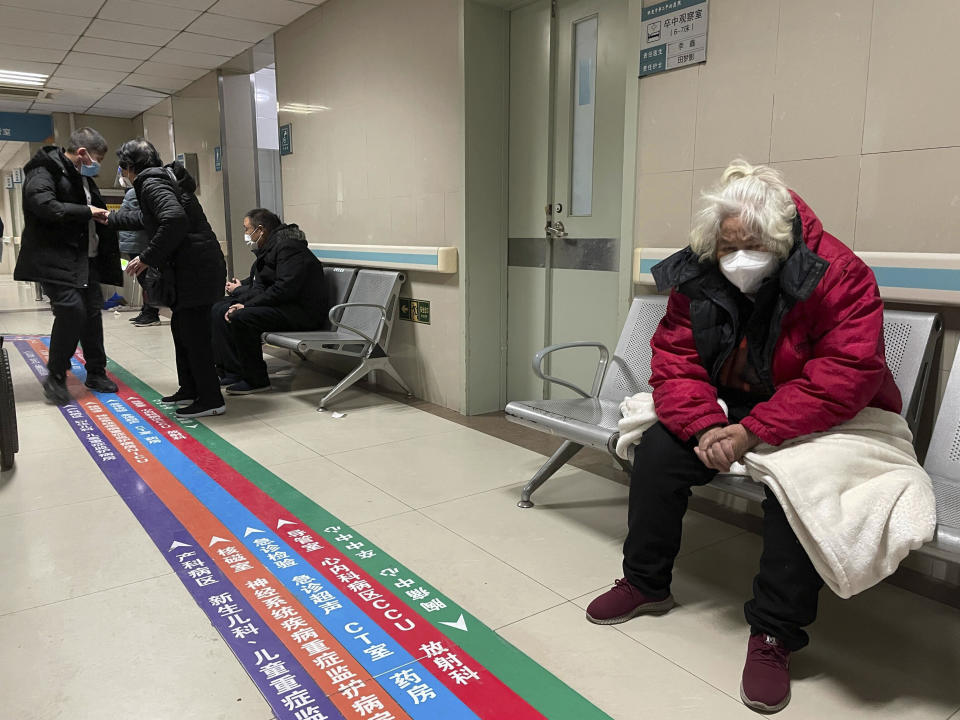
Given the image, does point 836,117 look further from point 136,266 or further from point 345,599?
point 136,266

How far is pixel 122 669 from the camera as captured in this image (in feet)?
6.05

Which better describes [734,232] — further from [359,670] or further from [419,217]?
[419,217]

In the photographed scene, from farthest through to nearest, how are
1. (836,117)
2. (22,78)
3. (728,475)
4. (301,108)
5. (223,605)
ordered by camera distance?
1. (22,78)
2. (301,108)
3. (836,117)
4. (223,605)
5. (728,475)

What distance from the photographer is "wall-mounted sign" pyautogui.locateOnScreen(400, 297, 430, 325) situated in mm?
4664

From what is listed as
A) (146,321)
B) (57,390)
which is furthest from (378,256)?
(146,321)

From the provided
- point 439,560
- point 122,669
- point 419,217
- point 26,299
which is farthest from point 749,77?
point 26,299

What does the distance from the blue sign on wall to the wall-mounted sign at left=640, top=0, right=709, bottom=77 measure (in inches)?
455

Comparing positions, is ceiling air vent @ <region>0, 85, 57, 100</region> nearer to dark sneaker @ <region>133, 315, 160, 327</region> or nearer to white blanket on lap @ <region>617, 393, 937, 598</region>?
dark sneaker @ <region>133, 315, 160, 327</region>

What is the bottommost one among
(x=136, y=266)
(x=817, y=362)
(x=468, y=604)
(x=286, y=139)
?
(x=468, y=604)

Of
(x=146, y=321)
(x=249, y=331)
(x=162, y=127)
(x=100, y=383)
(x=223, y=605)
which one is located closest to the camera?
(x=223, y=605)

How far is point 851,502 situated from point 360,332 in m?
3.15

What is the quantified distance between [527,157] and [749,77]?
170cm

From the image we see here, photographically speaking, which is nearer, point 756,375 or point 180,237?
point 756,375

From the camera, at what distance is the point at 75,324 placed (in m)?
4.55
